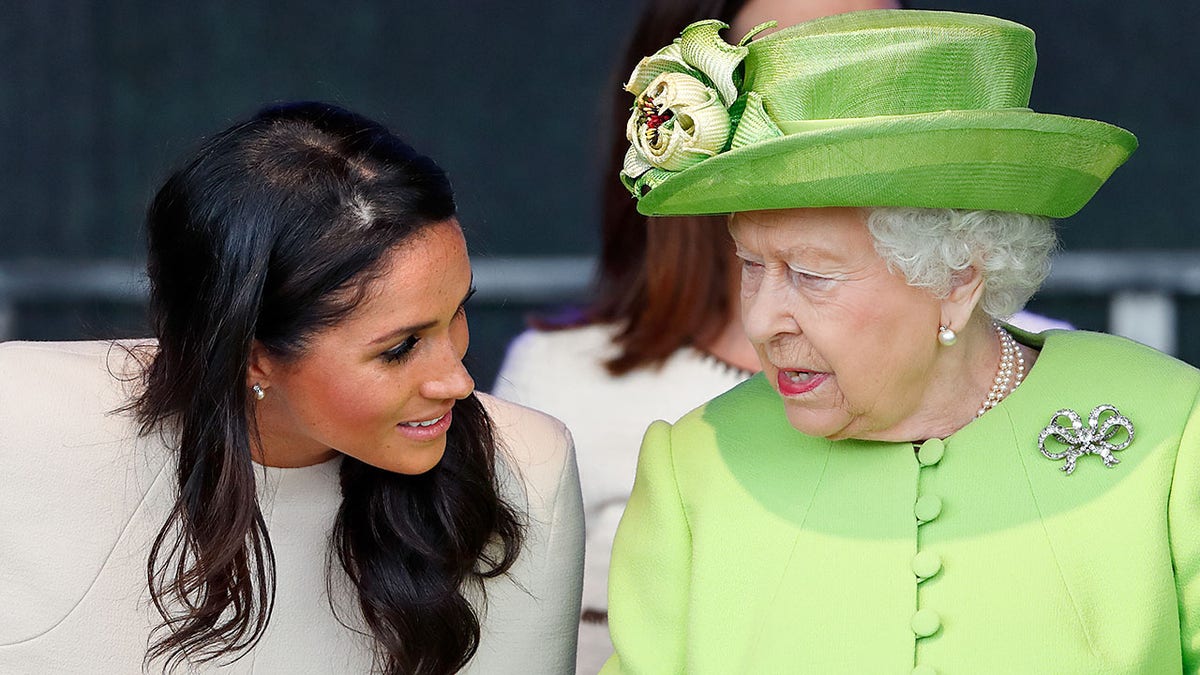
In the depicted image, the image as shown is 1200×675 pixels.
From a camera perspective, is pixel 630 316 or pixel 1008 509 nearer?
pixel 1008 509

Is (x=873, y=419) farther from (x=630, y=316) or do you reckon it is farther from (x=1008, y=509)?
(x=630, y=316)

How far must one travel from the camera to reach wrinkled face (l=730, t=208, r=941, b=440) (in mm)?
2469

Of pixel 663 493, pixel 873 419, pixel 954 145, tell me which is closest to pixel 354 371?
pixel 663 493

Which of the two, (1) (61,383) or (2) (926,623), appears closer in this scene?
(2) (926,623)

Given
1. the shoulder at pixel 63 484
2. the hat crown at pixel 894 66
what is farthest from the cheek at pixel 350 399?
the hat crown at pixel 894 66

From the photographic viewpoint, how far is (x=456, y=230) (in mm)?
2754

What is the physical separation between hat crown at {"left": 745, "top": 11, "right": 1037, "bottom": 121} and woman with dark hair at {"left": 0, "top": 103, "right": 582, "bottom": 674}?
0.61 meters

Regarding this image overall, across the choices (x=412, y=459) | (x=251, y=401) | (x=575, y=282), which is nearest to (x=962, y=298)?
(x=412, y=459)

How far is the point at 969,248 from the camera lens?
8.20 ft

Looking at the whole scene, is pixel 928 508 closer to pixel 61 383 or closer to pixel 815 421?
pixel 815 421

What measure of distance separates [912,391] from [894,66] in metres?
0.49

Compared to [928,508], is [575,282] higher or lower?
lower

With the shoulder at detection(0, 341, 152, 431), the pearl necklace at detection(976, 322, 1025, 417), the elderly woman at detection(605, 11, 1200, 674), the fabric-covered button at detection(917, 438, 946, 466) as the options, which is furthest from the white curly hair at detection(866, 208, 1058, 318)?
the shoulder at detection(0, 341, 152, 431)

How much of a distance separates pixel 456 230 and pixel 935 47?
2.64 feet
